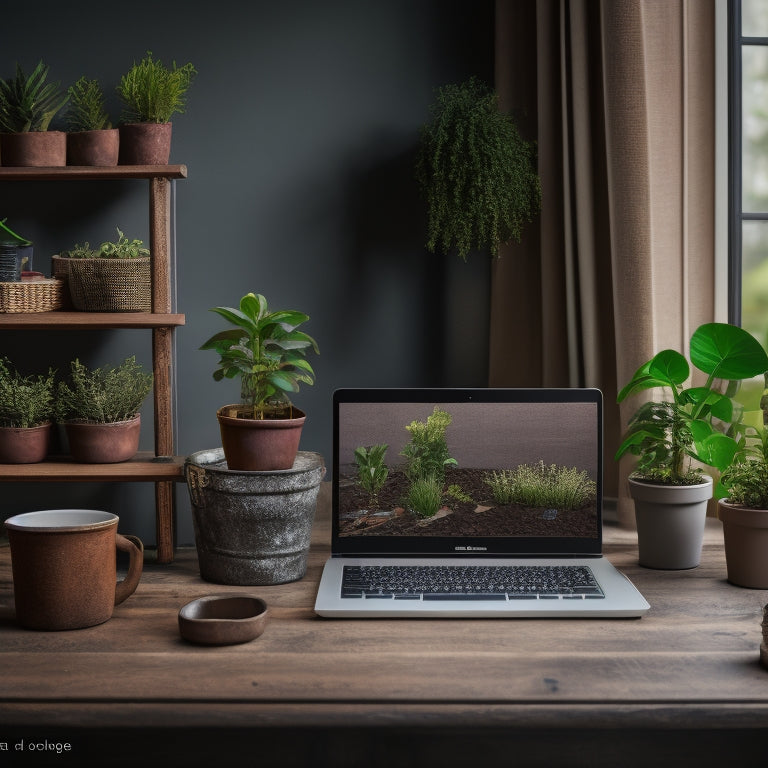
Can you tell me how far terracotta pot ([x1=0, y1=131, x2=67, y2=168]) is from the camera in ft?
5.58

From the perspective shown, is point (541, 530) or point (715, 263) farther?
point (715, 263)

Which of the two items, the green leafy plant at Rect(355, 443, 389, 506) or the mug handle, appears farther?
the green leafy plant at Rect(355, 443, 389, 506)

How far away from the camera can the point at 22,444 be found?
1.70 meters

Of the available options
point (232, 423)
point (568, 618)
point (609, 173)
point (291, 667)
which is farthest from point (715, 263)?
point (291, 667)

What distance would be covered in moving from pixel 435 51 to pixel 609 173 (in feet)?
1.70

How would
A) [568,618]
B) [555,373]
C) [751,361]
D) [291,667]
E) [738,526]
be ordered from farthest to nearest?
[555,373] → [751,361] → [738,526] → [568,618] → [291,667]

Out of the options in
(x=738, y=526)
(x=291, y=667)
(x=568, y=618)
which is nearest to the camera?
(x=291, y=667)

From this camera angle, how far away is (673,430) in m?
1.56

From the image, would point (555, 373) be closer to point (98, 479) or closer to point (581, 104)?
point (581, 104)

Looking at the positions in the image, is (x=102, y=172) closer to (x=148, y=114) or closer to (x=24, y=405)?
(x=148, y=114)

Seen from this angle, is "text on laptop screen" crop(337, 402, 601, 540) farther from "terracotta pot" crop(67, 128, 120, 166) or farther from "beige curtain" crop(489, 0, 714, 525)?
"terracotta pot" crop(67, 128, 120, 166)

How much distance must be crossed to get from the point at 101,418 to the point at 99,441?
49 mm

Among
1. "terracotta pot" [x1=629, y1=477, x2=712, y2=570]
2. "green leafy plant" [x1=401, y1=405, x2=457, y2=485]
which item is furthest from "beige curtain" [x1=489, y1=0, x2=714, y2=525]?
"green leafy plant" [x1=401, y1=405, x2=457, y2=485]

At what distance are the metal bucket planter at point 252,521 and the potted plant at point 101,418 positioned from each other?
10.0 inches
